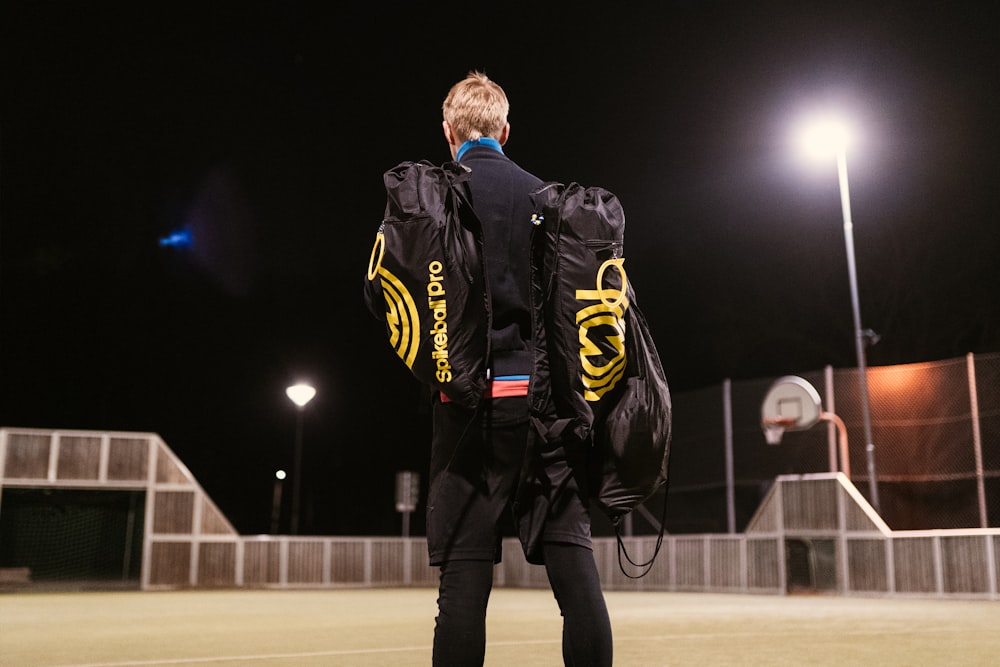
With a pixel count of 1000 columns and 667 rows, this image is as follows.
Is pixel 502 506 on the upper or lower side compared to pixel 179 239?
lower

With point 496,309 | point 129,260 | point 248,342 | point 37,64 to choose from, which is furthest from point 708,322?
point 496,309

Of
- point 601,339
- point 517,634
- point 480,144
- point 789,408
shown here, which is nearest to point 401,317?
point 601,339

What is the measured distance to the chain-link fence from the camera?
1512 cm

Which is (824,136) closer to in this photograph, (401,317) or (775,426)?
(775,426)

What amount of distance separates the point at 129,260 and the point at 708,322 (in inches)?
726

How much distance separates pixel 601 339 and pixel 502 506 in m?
0.46

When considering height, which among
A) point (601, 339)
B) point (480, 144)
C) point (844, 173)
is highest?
point (844, 173)

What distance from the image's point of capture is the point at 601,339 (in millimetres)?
2445

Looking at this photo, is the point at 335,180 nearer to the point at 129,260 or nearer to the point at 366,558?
the point at 129,260

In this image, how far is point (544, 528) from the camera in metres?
2.45

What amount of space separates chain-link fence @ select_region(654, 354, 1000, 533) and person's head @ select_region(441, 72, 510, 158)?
12.2m

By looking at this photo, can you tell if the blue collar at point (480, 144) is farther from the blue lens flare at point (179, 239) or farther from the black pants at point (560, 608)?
the blue lens flare at point (179, 239)

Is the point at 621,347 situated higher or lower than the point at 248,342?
lower

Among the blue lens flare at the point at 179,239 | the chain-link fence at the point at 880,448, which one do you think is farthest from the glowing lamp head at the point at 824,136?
the blue lens flare at the point at 179,239
